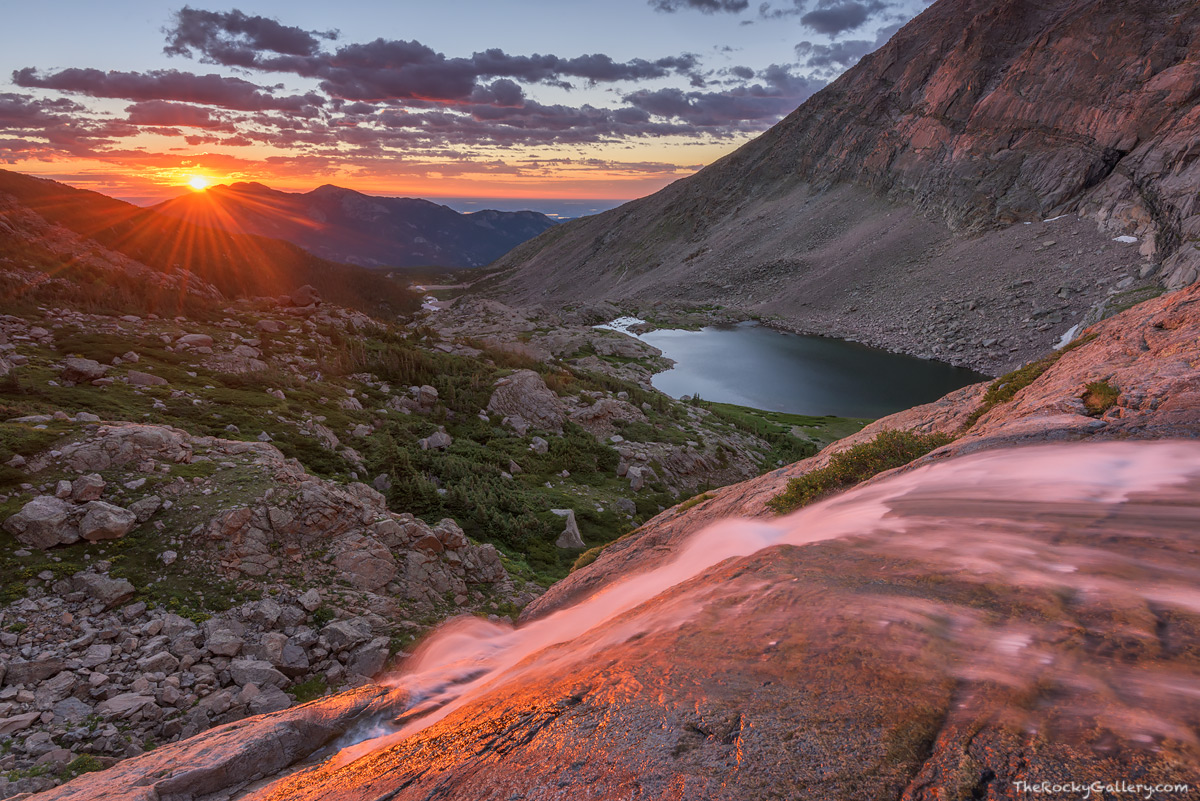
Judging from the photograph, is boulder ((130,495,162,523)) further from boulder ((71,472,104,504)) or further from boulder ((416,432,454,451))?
boulder ((416,432,454,451))

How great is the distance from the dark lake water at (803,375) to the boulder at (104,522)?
5162cm

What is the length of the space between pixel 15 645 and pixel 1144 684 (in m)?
13.1

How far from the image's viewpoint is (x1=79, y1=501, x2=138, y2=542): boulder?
9.22 metres

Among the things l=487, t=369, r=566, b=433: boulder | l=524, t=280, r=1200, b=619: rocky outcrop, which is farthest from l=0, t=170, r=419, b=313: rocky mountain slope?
l=524, t=280, r=1200, b=619: rocky outcrop

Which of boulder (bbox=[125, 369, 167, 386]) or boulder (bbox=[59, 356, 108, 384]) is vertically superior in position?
boulder (bbox=[59, 356, 108, 384])

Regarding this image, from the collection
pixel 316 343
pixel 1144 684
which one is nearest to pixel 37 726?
pixel 1144 684

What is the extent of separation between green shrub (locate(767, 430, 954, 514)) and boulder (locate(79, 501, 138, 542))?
40.3 feet

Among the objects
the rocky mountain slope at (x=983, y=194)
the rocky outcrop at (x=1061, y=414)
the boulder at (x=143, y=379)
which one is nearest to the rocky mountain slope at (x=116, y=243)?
the boulder at (x=143, y=379)

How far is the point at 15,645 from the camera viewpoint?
296 inches

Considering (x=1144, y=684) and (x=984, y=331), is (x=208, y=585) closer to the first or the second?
(x=1144, y=684)

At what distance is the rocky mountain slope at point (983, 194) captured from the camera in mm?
74688

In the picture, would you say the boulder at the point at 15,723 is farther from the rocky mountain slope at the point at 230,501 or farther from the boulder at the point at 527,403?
the boulder at the point at 527,403

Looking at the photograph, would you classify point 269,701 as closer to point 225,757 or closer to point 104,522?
point 225,757

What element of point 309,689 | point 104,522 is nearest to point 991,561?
point 309,689
